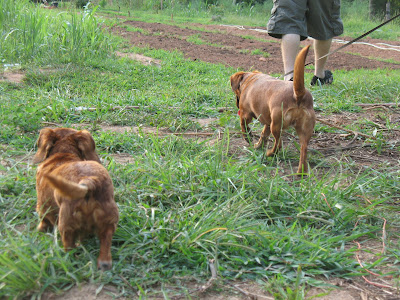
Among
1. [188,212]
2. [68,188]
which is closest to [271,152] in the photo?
[188,212]

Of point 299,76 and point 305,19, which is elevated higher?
point 305,19

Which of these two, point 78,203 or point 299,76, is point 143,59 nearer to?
point 299,76

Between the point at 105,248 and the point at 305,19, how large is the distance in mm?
4630

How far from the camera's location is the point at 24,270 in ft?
5.98

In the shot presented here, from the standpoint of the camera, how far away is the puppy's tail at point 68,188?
1.78 meters

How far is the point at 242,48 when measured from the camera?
1070 centimetres

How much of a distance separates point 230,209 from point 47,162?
3.68 feet

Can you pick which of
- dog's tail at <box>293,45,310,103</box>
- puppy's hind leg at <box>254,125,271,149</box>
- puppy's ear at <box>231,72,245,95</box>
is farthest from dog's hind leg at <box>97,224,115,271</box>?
puppy's ear at <box>231,72,245,95</box>

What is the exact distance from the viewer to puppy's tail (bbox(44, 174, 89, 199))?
178cm

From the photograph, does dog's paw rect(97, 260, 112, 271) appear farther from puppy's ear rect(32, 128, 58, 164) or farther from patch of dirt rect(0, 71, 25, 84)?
patch of dirt rect(0, 71, 25, 84)

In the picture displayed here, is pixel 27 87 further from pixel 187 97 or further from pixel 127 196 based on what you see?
pixel 127 196

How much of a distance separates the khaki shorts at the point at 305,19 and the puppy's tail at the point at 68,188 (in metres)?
4.21

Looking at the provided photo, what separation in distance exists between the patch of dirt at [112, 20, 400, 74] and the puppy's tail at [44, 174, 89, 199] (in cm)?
632

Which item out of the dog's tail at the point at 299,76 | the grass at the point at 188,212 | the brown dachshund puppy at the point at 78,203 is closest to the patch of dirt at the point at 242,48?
the grass at the point at 188,212
